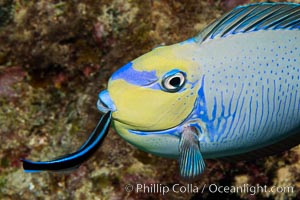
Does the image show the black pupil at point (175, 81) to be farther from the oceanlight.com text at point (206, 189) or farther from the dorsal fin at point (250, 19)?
the oceanlight.com text at point (206, 189)

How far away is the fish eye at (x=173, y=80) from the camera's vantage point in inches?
63.6

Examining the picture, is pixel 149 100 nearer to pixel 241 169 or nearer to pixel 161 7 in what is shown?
pixel 241 169

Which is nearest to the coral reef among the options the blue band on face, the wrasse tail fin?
the blue band on face

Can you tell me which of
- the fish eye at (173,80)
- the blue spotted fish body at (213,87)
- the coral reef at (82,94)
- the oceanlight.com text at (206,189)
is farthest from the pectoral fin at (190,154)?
the oceanlight.com text at (206,189)

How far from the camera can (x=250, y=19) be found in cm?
167

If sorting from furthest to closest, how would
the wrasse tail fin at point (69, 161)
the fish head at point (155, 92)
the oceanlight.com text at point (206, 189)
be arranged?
the oceanlight.com text at point (206, 189) < the fish head at point (155, 92) < the wrasse tail fin at point (69, 161)

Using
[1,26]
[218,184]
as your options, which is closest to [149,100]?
[218,184]

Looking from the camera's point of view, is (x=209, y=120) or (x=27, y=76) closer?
(x=209, y=120)

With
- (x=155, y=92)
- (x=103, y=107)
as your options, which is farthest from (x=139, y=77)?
(x=103, y=107)

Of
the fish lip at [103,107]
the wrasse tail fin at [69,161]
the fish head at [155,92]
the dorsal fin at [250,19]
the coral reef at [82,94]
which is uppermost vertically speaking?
the dorsal fin at [250,19]

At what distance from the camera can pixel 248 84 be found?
1.66 meters

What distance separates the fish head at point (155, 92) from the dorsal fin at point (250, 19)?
0.42ft

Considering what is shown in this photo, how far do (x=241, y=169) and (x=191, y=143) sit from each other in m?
1.43

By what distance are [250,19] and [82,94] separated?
2.18 meters
